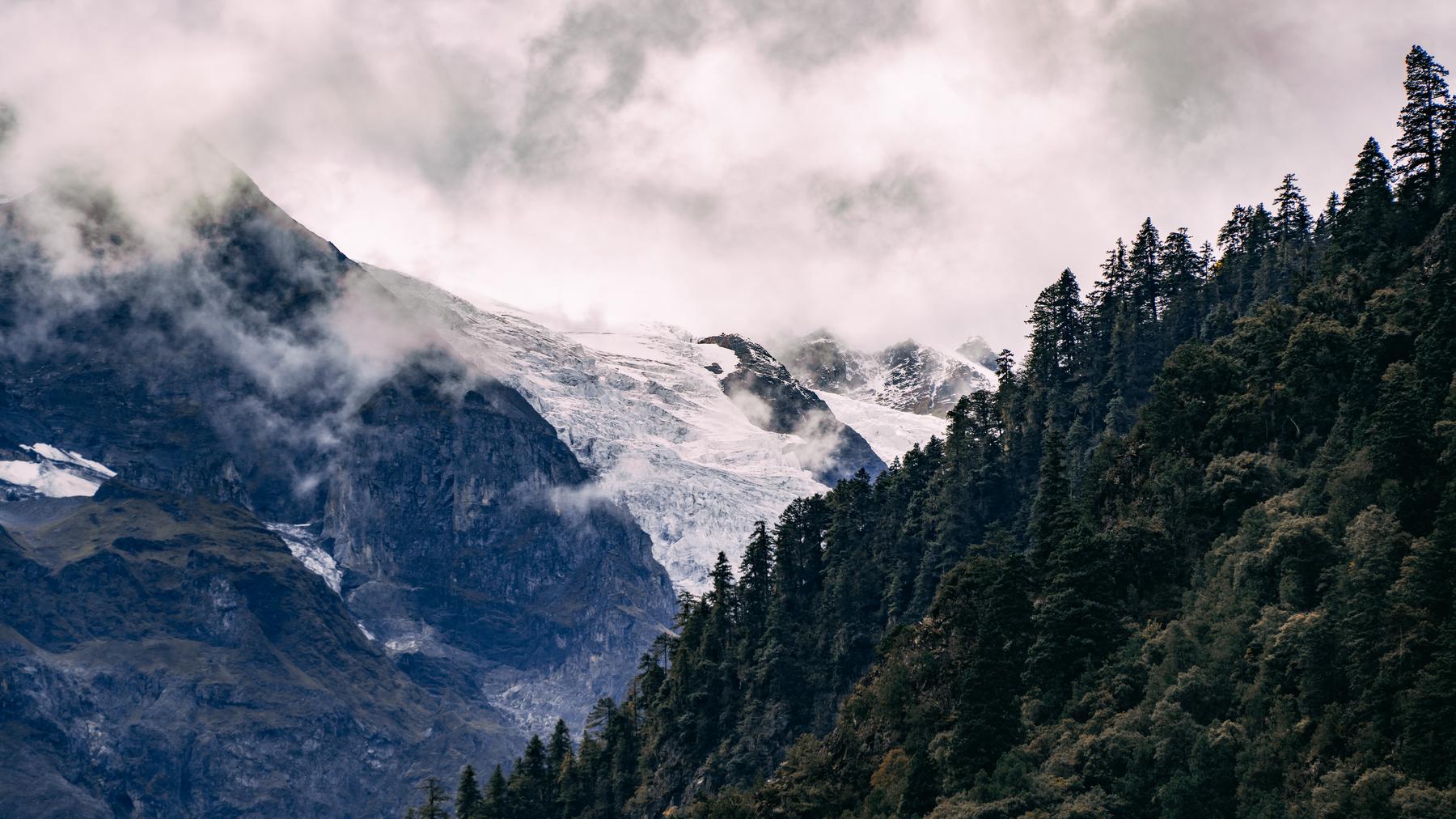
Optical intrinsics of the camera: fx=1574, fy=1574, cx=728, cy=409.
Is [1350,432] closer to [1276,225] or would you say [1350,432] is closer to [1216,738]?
[1216,738]

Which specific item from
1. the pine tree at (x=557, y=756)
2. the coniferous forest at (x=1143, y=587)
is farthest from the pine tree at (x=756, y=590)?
the pine tree at (x=557, y=756)

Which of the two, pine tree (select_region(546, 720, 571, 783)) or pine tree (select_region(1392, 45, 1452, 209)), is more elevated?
pine tree (select_region(1392, 45, 1452, 209))

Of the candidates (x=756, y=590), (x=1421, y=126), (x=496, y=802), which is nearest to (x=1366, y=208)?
(x=1421, y=126)

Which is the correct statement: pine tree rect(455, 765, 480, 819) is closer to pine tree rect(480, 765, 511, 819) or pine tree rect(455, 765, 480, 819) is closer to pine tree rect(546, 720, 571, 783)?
pine tree rect(480, 765, 511, 819)

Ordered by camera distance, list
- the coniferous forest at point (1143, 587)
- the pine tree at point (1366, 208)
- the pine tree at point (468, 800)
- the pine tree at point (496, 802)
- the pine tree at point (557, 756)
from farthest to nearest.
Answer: the pine tree at point (557, 756), the pine tree at point (468, 800), the pine tree at point (496, 802), the pine tree at point (1366, 208), the coniferous forest at point (1143, 587)

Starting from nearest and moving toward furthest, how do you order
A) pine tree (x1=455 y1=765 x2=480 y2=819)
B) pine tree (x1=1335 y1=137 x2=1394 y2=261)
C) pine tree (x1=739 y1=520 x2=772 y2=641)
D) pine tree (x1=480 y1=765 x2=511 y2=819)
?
pine tree (x1=1335 y1=137 x2=1394 y2=261)
pine tree (x1=480 y1=765 x2=511 y2=819)
pine tree (x1=455 y1=765 x2=480 y2=819)
pine tree (x1=739 y1=520 x2=772 y2=641)

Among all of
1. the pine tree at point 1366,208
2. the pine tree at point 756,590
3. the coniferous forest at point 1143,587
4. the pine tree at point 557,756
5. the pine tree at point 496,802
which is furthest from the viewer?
the pine tree at point 756,590

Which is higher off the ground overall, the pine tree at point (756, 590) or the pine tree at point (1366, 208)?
the pine tree at point (1366, 208)

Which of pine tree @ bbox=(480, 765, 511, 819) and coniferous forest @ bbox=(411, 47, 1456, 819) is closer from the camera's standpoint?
coniferous forest @ bbox=(411, 47, 1456, 819)

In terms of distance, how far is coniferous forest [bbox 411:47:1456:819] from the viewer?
93.6 metres

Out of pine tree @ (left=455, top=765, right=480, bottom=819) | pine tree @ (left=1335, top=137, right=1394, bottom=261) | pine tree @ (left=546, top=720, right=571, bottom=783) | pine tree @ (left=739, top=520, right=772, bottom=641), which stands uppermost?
pine tree @ (left=1335, top=137, right=1394, bottom=261)

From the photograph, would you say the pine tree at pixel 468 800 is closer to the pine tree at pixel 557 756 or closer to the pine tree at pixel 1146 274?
the pine tree at pixel 557 756

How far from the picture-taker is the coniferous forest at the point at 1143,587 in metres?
93.6

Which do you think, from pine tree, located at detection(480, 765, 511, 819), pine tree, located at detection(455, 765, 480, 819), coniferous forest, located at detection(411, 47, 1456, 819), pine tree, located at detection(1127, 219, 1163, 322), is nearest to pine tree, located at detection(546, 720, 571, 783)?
coniferous forest, located at detection(411, 47, 1456, 819)
